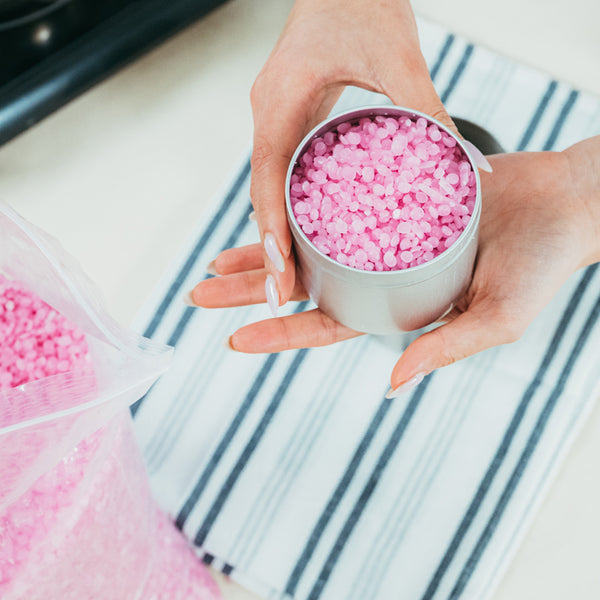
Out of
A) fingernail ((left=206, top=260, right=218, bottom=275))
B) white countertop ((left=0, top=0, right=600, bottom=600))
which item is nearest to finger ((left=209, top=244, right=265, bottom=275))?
fingernail ((left=206, top=260, right=218, bottom=275))

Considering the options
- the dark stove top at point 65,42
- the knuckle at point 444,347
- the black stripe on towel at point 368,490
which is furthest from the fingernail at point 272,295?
the dark stove top at point 65,42

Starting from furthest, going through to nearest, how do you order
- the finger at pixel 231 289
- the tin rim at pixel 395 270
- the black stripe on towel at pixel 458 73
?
the black stripe on towel at pixel 458 73
the finger at pixel 231 289
the tin rim at pixel 395 270

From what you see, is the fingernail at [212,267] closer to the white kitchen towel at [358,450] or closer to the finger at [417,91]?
the white kitchen towel at [358,450]

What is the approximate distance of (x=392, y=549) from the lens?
62 centimetres

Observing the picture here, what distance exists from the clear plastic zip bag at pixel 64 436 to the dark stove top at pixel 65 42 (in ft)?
0.82

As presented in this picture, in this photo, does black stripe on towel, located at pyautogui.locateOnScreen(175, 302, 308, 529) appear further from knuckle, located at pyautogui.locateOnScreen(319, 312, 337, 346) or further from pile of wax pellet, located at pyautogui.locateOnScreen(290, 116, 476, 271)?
pile of wax pellet, located at pyautogui.locateOnScreen(290, 116, 476, 271)

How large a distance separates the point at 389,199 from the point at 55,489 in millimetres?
256

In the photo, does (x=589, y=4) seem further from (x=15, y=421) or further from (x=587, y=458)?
(x=15, y=421)

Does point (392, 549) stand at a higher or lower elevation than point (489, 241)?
lower

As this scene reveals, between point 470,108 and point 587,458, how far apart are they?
0.34 metres

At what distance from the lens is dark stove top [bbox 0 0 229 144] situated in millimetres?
656

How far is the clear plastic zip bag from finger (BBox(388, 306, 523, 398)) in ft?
0.50

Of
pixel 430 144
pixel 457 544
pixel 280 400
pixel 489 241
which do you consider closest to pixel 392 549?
pixel 457 544

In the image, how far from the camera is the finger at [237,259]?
0.63 meters
